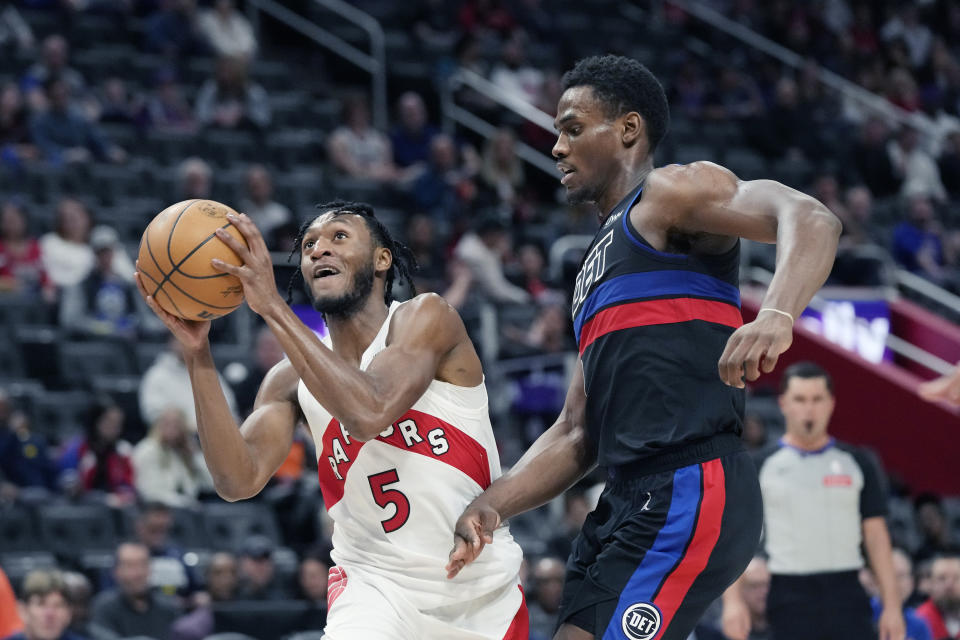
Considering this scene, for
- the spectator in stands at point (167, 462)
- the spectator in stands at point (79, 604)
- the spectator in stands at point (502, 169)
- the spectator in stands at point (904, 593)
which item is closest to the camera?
the spectator in stands at point (79, 604)

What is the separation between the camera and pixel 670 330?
13.4 ft

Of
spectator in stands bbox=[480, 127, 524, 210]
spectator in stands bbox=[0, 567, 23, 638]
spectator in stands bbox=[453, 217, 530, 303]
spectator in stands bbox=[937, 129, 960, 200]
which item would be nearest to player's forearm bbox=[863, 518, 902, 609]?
spectator in stands bbox=[0, 567, 23, 638]

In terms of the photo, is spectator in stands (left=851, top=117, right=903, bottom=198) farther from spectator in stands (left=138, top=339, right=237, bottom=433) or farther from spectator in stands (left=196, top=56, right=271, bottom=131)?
spectator in stands (left=138, top=339, right=237, bottom=433)

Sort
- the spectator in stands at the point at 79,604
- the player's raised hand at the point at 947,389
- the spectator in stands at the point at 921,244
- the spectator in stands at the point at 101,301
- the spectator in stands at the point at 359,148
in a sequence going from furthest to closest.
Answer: the spectator in stands at the point at 921,244 → the spectator in stands at the point at 359,148 → the spectator in stands at the point at 101,301 → the spectator in stands at the point at 79,604 → the player's raised hand at the point at 947,389

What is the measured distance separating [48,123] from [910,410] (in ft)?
27.8

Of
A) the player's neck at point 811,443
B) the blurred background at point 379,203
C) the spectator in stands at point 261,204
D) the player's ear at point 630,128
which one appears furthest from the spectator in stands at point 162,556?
the player's ear at point 630,128

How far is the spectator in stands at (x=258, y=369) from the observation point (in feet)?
34.1

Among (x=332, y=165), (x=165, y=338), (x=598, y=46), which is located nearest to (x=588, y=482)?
(x=165, y=338)

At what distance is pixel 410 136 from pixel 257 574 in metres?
6.85

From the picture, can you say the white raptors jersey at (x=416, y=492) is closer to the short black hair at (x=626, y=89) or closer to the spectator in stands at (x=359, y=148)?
the short black hair at (x=626, y=89)

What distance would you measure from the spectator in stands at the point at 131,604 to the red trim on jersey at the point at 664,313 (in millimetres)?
5244

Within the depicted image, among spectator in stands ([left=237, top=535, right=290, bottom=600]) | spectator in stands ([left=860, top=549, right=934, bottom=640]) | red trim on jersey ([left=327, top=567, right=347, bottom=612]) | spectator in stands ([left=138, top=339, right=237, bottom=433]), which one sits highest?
spectator in stands ([left=860, top=549, right=934, bottom=640])

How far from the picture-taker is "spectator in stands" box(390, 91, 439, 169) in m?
14.8

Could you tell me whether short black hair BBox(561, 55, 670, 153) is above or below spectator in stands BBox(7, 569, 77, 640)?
above
